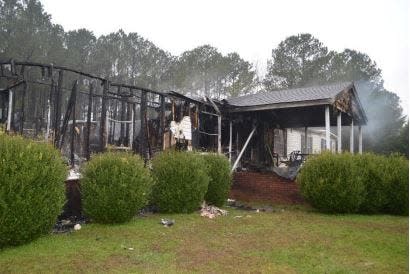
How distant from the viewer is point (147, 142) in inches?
430

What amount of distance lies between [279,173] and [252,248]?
6.56 metres

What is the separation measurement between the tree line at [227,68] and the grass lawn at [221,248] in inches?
799

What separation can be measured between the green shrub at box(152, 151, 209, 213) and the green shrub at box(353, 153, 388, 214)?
14.0 ft

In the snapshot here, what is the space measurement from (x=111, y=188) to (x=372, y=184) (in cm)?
685

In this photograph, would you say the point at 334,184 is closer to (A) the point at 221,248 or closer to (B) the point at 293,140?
(A) the point at 221,248

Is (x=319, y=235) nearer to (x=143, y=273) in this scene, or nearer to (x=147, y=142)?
(x=143, y=273)

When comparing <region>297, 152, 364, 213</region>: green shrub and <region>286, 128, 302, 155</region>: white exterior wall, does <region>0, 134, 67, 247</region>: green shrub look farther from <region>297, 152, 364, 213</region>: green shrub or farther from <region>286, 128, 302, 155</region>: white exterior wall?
<region>286, 128, 302, 155</region>: white exterior wall

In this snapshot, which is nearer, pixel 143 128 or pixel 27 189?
pixel 27 189

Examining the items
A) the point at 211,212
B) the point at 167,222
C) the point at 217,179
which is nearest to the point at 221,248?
the point at 167,222

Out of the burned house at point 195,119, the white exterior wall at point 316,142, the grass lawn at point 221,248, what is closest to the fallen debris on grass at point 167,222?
the grass lawn at point 221,248

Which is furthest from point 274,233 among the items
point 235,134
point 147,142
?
point 235,134

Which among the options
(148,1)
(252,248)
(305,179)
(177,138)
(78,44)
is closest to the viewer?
(252,248)

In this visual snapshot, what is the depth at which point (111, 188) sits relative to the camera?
7418 mm

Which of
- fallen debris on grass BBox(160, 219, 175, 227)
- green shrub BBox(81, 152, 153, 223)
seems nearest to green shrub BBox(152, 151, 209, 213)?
fallen debris on grass BBox(160, 219, 175, 227)
